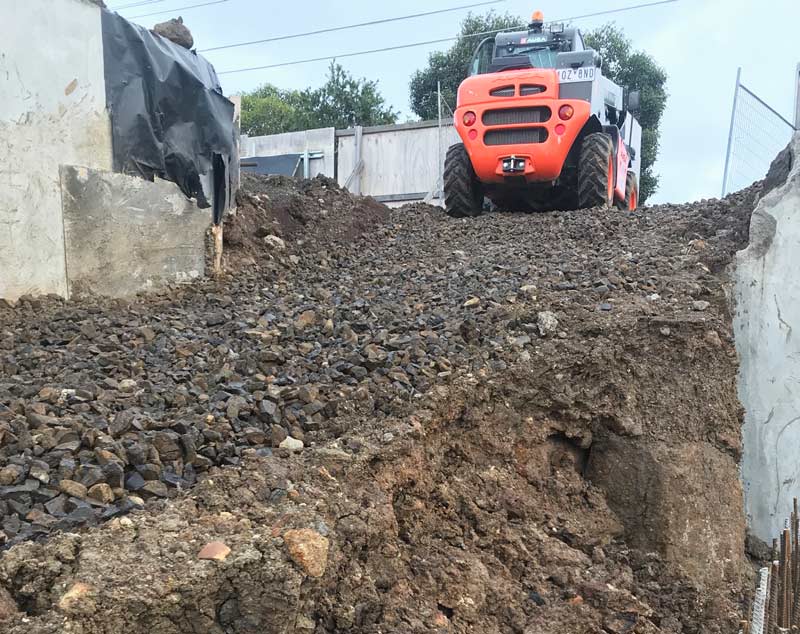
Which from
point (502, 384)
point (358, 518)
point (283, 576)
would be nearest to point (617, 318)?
point (502, 384)

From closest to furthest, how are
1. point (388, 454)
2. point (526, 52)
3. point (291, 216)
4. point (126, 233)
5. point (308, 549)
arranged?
point (308, 549)
point (388, 454)
point (126, 233)
point (291, 216)
point (526, 52)

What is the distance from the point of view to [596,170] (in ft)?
23.0

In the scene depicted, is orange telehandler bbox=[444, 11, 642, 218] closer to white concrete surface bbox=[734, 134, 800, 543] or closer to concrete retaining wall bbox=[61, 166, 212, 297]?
white concrete surface bbox=[734, 134, 800, 543]

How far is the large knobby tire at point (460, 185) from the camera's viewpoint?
7539 millimetres

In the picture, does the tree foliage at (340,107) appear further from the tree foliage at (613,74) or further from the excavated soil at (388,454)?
the excavated soil at (388,454)

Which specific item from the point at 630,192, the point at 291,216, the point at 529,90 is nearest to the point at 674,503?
the point at 291,216

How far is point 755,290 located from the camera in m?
4.34

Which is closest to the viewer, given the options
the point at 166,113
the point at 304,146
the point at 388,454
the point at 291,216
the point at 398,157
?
the point at 388,454

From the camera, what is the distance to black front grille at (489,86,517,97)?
6988 millimetres

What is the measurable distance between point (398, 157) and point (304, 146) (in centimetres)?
186

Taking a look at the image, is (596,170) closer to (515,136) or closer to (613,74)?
(515,136)

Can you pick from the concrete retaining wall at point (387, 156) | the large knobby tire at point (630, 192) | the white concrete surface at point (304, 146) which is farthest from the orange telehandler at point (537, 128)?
the white concrete surface at point (304, 146)

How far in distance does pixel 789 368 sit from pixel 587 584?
7.79 ft

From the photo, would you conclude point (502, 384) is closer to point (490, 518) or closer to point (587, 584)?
point (490, 518)
